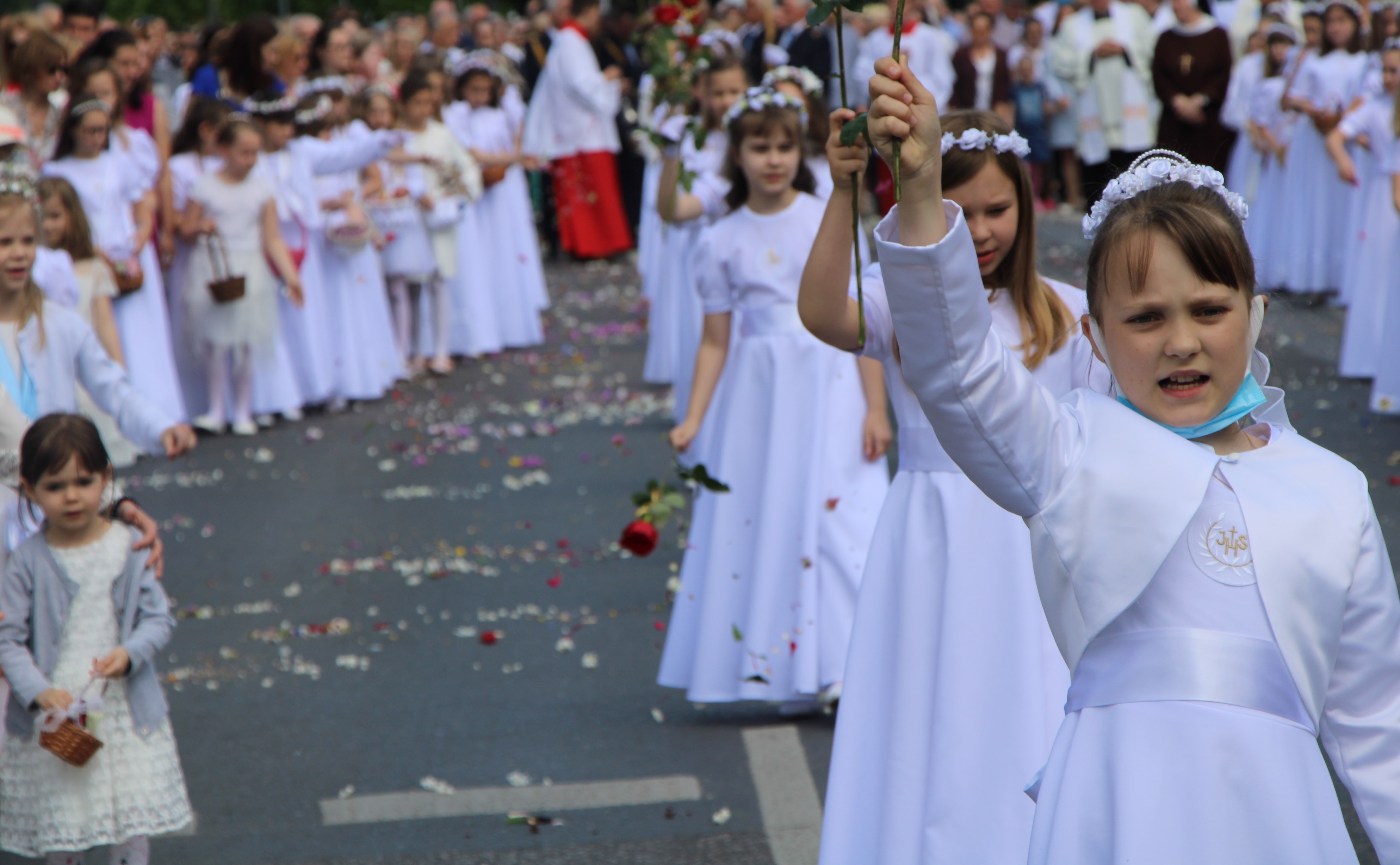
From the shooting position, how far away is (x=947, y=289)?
6.46ft

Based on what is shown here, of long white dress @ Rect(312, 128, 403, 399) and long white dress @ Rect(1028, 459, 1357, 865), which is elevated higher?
long white dress @ Rect(1028, 459, 1357, 865)

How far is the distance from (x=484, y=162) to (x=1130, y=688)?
470 inches

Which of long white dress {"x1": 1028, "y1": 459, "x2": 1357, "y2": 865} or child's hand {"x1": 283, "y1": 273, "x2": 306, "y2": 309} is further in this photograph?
child's hand {"x1": 283, "y1": 273, "x2": 306, "y2": 309}

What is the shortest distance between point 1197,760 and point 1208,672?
116 millimetres

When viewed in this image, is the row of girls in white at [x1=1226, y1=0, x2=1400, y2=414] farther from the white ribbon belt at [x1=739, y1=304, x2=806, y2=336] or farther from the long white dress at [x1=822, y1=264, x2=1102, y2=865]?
the long white dress at [x1=822, y1=264, x2=1102, y2=865]

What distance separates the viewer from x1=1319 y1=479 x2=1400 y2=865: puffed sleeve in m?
2.22

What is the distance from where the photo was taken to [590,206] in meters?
18.9

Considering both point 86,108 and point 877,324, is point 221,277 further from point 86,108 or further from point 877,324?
point 877,324

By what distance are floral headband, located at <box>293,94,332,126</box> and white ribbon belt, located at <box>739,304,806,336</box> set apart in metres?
6.63

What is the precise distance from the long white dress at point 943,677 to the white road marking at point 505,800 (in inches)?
59.2

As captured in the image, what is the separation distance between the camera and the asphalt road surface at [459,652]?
183 inches

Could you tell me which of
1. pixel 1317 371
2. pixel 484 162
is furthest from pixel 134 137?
pixel 1317 371

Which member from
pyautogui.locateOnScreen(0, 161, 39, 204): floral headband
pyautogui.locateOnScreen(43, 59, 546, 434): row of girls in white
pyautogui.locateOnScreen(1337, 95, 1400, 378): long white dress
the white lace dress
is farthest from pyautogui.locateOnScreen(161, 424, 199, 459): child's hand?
pyautogui.locateOnScreen(1337, 95, 1400, 378): long white dress

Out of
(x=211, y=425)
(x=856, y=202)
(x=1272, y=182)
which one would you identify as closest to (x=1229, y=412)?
(x=856, y=202)
